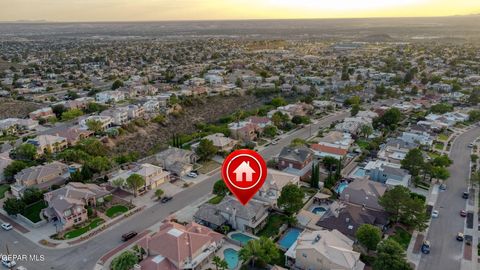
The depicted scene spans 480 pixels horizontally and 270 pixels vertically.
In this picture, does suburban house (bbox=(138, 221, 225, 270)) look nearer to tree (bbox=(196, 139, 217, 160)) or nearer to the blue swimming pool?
the blue swimming pool

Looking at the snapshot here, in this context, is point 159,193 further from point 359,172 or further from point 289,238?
point 359,172

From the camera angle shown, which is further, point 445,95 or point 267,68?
point 267,68

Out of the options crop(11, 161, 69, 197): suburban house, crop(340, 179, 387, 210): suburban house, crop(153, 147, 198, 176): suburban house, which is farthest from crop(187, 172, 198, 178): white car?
crop(340, 179, 387, 210): suburban house

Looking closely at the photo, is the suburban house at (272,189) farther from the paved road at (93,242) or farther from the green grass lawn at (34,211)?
the green grass lawn at (34,211)

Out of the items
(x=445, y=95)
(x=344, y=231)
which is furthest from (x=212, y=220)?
(x=445, y=95)

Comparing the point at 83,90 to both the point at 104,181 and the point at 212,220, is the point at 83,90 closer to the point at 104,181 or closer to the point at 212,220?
the point at 104,181

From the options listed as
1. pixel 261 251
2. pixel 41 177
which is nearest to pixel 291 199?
pixel 261 251

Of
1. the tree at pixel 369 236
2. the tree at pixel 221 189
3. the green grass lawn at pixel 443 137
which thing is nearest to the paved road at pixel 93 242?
the tree at pixel 221 189
